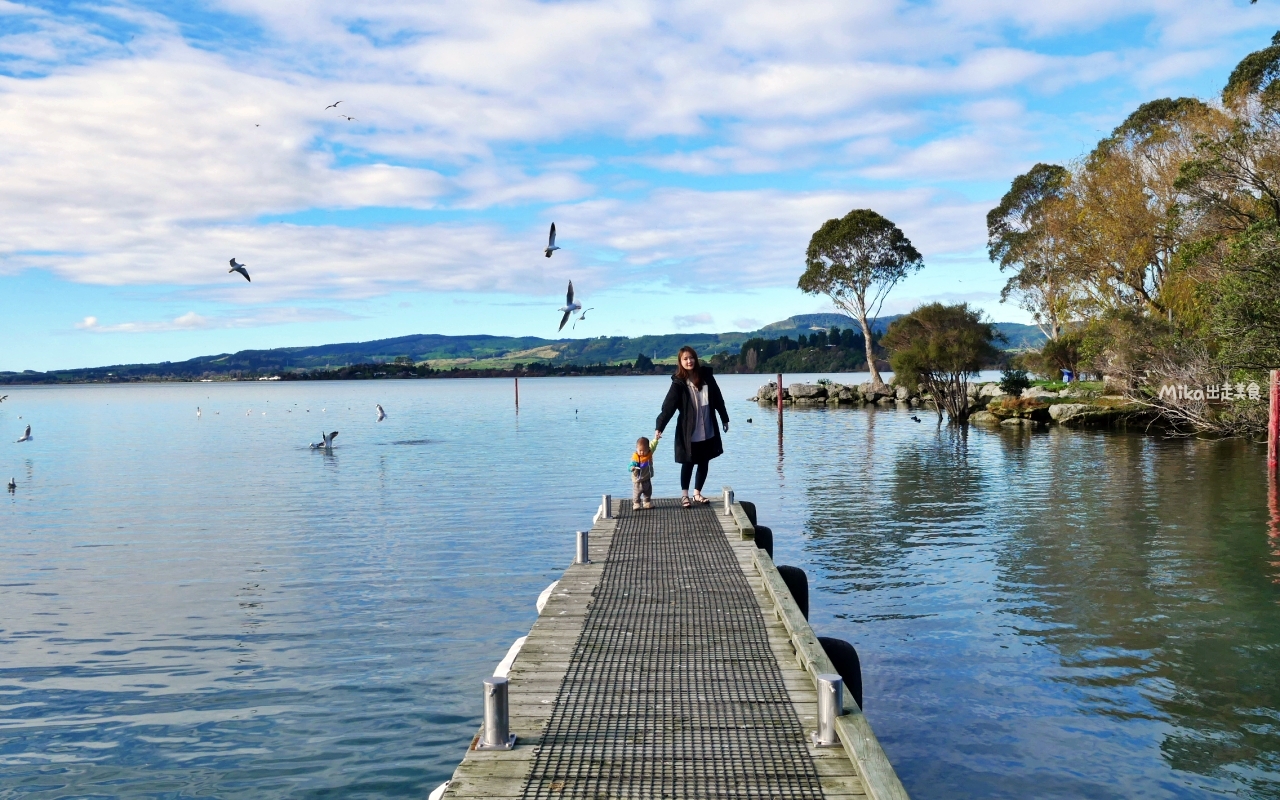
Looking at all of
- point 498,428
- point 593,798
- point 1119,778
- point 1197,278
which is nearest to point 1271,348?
point 1197,278

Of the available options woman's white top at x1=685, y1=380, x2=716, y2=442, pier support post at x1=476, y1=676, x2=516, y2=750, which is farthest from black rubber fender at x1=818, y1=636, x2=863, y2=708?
woman's white top at x1=685, y1=380, x2=716, y2=442

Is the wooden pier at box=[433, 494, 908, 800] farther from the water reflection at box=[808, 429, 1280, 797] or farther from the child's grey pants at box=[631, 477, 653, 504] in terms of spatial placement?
the child's grey pants at box=[631, 477, 653, 504]

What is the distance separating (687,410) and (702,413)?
23 cm

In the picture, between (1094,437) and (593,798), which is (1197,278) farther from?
(593,798)

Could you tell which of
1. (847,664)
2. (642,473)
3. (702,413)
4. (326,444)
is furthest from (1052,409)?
(847,664)

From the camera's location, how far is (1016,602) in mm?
13219

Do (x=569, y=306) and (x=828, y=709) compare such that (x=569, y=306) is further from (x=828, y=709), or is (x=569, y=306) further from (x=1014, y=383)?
(x=1014, y=383)

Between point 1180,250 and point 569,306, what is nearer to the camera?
point 569,306

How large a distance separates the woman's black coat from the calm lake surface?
282cm

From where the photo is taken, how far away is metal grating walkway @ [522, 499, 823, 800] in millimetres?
5422

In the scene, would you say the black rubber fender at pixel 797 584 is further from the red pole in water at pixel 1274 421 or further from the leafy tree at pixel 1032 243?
the leafy tree at pixel 1032 243

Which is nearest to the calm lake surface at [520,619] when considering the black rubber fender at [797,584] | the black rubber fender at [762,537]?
the black rubber fender at [797,584]

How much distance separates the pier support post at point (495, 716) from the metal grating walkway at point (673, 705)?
0.81 feet

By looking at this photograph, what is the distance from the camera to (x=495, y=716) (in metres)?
5.80
